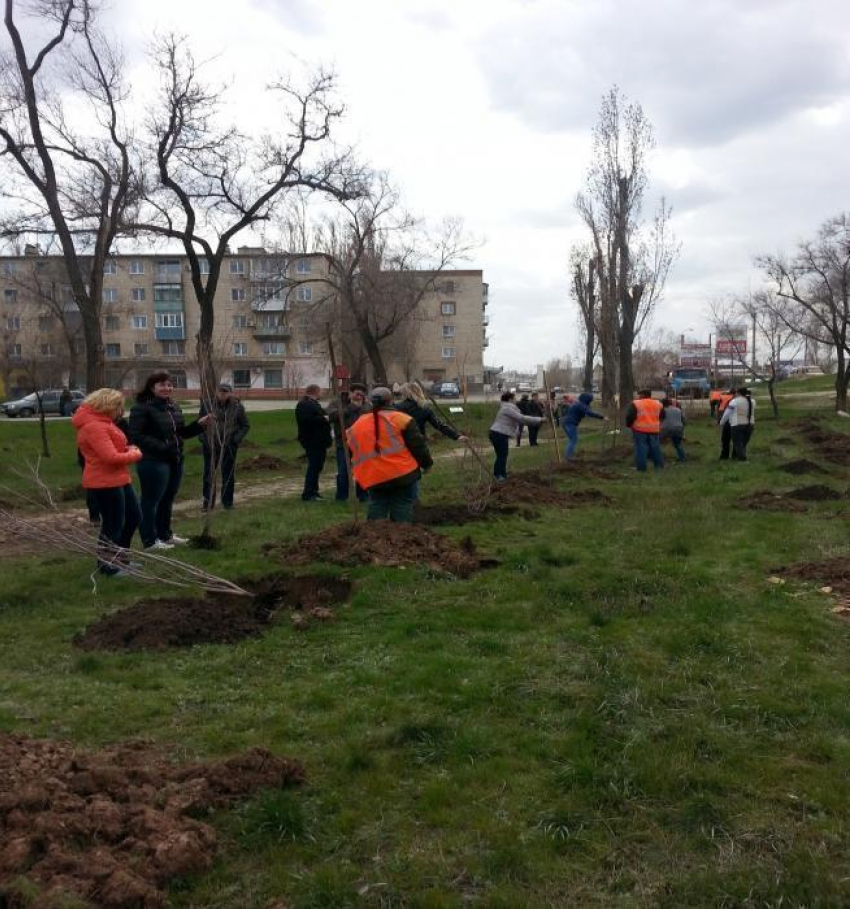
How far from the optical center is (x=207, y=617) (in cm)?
607

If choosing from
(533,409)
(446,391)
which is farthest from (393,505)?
(446,391)

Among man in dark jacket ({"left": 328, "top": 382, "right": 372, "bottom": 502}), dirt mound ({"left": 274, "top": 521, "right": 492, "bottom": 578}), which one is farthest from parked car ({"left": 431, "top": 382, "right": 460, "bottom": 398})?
dirt mound ({"left": 274, "top": 521, "right": 492, "bottom": 578})

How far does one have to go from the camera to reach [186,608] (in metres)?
6.26

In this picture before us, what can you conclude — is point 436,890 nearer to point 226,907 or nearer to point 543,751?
point 226,907

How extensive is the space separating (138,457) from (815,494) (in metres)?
9.32

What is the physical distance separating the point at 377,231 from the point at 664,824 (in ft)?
106

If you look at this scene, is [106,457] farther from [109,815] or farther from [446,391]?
[446,391]

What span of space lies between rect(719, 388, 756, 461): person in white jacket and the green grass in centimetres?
907

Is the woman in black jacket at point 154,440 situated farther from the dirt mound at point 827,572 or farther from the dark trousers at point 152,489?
the dirt mound at point 827,572

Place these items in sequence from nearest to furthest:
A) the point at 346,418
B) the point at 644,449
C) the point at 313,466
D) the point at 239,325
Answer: the point at 346,418 < the point at 313,466 < the point at 644,449 < the point at 239,325

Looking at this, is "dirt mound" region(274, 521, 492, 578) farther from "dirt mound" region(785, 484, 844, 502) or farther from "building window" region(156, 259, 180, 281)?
"building window" region(156, 259, 180, 281)

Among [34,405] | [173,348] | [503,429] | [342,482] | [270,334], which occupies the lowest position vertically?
[342,482]

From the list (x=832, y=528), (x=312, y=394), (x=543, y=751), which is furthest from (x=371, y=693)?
(x=312, y=394)

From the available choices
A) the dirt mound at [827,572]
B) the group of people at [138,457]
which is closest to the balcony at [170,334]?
the group of people at [138,457]
